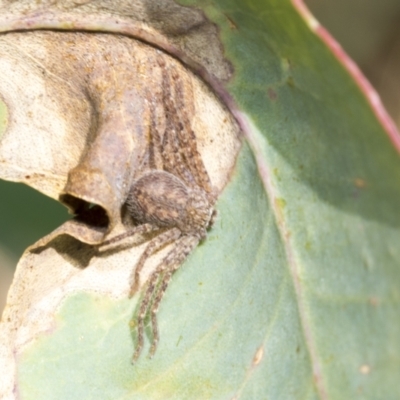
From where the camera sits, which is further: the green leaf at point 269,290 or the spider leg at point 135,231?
the spider leg at point 135,231

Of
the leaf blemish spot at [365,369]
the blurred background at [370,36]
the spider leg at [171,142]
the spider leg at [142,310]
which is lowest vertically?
the spider leg at [142,310]

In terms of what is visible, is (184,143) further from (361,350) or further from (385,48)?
(385,48)

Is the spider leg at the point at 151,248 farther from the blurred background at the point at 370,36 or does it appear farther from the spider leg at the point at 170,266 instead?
the blurred background at the point at 370,36

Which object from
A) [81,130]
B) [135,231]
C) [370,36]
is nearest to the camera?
[81,130]

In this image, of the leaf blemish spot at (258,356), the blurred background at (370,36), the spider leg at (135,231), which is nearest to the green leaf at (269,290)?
the leaf blemish spot at (258,356)

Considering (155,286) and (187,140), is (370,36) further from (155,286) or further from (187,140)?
(155,286)

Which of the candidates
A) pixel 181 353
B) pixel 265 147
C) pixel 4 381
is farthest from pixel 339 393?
pixel 4 381

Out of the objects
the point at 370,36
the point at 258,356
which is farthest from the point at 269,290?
the point at 370,36
